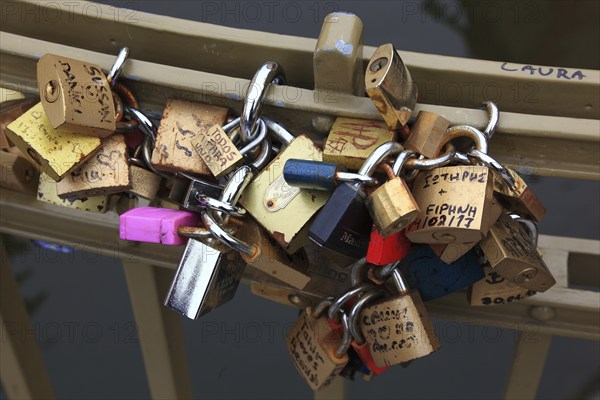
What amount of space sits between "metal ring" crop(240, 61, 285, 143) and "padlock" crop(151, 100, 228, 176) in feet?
0.13

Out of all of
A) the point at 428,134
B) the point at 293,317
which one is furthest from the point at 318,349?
the point at 293,317

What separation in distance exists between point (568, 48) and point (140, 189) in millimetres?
1174

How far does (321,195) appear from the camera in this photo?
81cm

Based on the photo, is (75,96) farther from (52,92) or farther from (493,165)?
(493,165)

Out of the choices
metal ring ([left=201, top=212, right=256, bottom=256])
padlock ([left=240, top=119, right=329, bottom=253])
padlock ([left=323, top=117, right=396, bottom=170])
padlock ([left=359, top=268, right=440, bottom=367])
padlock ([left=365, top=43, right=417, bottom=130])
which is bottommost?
padlock ([left=359, top=268, right=440, bottom=367])

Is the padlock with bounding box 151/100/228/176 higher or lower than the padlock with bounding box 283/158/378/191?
lower

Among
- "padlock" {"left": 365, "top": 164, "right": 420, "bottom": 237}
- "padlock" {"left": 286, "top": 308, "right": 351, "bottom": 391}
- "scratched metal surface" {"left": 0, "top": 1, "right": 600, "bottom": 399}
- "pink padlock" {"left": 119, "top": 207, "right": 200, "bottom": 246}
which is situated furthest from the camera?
"scratched metal surface" {"left": 0, "top": 1, "right": 600, "bottom": 399}

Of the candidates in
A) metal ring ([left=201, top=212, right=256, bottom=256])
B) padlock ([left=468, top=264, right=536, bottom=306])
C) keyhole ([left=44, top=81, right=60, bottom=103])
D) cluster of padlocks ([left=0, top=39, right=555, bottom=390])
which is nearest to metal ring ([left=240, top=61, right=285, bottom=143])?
cluster of padlocks ([left=0, top=39, right=555, bottom=390])

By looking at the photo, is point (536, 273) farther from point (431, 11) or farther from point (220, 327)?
point (220, 327)

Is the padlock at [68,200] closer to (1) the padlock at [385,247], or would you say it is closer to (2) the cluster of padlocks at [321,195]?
(2) the cluster of padlocks at [321,195]

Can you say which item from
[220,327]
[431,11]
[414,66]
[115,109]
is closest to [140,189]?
[115,109]

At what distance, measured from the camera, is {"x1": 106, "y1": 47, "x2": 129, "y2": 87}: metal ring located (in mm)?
854

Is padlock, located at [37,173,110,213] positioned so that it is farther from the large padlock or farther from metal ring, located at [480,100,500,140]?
metal ring, located at [480,100,500,140]

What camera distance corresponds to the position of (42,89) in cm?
84
